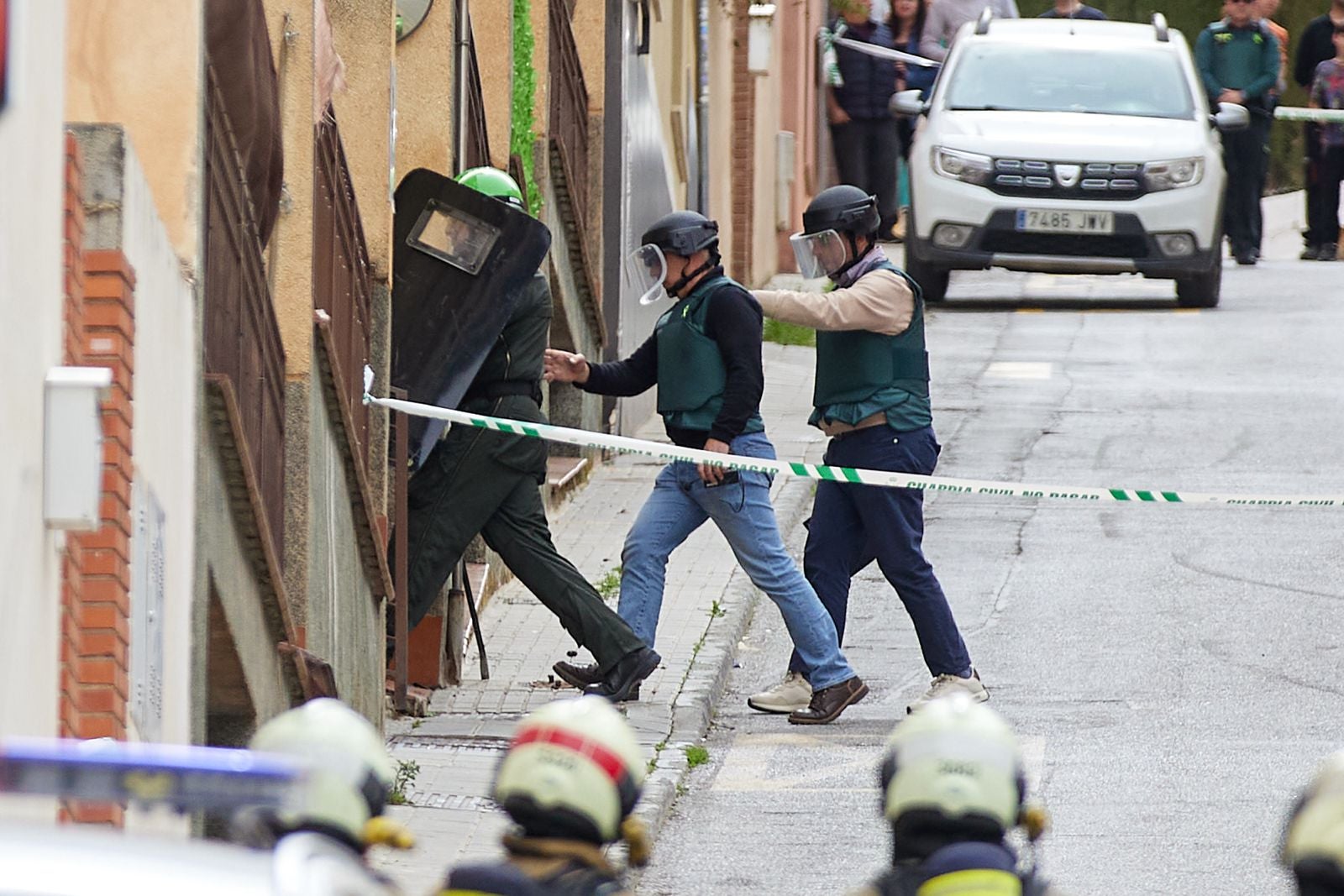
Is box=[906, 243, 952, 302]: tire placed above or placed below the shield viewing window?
below

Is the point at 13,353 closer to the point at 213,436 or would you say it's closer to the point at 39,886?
the point at 213,436

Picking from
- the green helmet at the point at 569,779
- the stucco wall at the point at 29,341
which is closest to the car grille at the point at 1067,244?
the stucco wall at the point at 29,341

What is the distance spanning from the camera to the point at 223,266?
24.5ft

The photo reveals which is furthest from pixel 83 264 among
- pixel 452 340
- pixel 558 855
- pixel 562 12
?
pixel 562 12

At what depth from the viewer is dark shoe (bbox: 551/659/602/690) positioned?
33.0 feet

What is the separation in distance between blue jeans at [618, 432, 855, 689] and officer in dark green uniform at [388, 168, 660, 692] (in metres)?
0.21

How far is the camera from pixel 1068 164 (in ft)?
64.1

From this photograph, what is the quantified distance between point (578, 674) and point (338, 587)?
1.34 metres

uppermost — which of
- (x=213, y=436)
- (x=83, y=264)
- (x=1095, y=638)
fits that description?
(x=83, y=264)

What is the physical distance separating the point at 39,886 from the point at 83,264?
3511 millimetres

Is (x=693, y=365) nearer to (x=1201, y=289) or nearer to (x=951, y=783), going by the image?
(x=951, y=783)

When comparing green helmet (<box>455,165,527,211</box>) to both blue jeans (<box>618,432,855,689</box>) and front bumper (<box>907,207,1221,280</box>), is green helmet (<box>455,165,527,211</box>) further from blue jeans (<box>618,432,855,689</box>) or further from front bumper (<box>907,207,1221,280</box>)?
front bumper (<box>907,207,1221,280</box>)

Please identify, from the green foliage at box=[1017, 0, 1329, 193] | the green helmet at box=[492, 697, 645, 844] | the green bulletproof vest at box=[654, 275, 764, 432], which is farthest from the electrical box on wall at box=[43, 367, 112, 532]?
the green foliage at box=[1017, 0, 1329, 193]

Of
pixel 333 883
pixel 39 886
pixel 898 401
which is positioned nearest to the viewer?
pixel 39 886
